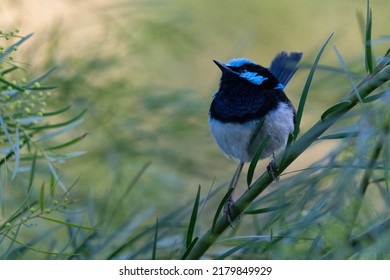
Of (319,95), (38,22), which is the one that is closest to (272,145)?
(319,95)

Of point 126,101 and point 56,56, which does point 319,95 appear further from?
point 56,56

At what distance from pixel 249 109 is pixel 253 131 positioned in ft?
0.23

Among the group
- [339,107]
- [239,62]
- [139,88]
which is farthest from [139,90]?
[339,107]

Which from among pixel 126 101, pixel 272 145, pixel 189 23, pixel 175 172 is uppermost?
pixel 189 23

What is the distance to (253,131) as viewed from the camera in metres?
1.47

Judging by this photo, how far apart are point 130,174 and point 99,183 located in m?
0.10

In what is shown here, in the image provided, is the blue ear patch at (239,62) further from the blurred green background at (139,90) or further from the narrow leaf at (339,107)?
the narrow leaf at (339,107)

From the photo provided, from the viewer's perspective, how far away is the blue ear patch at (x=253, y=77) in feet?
5.11

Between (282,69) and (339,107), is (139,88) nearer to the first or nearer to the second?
(282,69)

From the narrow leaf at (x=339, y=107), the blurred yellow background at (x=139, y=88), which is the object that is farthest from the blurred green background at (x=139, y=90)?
the narrow leaf at (x=339, y=107)

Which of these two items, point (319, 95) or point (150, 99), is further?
point (150, 99)
